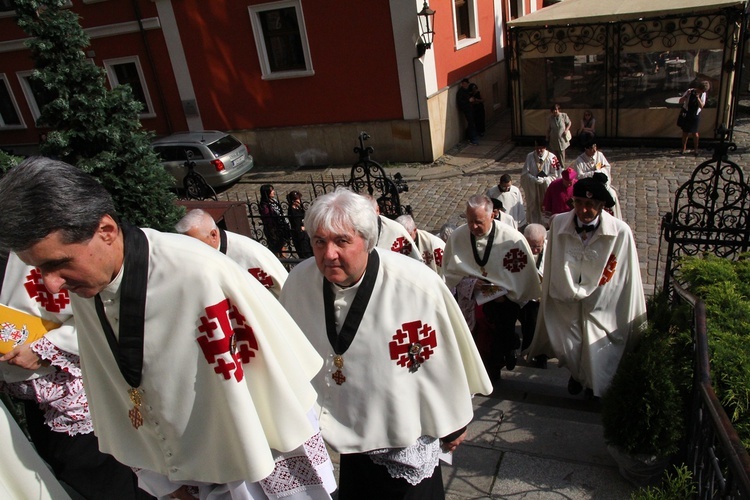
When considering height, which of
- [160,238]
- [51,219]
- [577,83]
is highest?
[51,219]

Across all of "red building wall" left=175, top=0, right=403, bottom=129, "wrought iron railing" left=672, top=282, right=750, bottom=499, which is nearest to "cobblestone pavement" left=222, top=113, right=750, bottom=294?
"red building wall" left=175, top=0, right=403, bottom=129

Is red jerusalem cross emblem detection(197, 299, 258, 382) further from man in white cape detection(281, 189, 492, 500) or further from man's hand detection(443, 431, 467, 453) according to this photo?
man's hand detection(443, 431, 467, 453)

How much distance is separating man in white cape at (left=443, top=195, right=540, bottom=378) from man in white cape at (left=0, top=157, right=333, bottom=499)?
2929mm

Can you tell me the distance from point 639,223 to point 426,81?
6.75 m

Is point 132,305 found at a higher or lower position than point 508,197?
higher

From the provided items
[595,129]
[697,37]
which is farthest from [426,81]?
[697,37]

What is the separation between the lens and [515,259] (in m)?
4.89

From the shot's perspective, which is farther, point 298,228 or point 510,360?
point 298,228

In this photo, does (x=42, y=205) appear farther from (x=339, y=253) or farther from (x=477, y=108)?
(x=477, y=108)

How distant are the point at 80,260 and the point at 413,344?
1462mm

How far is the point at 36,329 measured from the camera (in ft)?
8.95

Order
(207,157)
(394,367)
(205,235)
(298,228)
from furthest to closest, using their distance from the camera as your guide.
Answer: (207,157), (298,228), (205,235), (394,367)

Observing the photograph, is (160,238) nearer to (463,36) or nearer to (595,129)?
(595,129)

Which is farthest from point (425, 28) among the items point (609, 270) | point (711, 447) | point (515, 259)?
point (711, 447)
